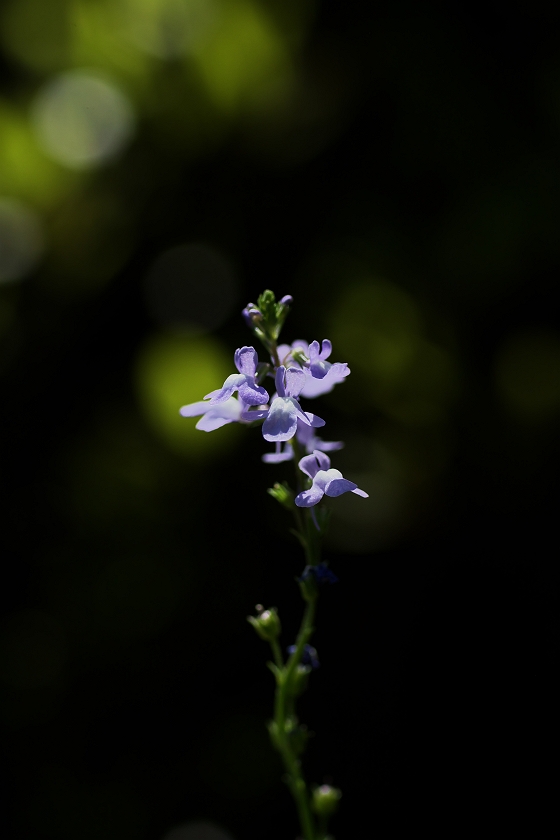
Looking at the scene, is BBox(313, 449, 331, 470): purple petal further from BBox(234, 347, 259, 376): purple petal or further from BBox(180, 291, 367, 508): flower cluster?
BBox(234, 347, 259, 376): purple petal

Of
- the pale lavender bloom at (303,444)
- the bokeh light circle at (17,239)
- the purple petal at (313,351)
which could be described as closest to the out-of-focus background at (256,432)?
the bokeh light circle at (17,239)

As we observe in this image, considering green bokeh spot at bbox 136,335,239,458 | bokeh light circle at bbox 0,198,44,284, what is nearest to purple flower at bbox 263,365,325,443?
green bokeh spot at bbox 136,335,239,458

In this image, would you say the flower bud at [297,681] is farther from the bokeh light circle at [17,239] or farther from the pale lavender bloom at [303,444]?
the bokeh light circle at [17,239]

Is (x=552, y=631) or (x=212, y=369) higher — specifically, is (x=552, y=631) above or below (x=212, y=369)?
below

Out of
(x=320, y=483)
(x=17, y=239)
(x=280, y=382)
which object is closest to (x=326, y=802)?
(x=320, y=483)

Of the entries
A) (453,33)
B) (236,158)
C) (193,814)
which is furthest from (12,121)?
(193,814)

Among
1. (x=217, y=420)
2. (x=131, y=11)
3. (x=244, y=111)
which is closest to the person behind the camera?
(x=217, y=420)

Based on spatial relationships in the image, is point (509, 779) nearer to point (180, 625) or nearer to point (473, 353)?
point (180, 625)

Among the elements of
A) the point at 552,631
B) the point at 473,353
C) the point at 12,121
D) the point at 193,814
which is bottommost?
the point at 193,814
